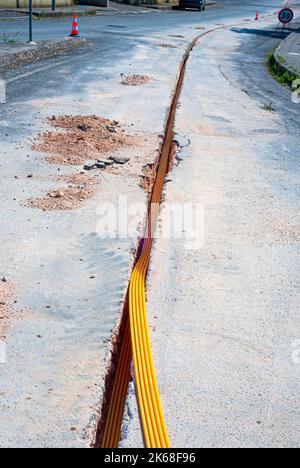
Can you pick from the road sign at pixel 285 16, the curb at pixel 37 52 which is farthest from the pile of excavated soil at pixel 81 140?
the road sign at pixel 285 16

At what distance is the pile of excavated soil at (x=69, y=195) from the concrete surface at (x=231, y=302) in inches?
39.6

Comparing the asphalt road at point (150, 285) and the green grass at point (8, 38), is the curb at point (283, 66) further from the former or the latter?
the green grass at point (8, 38)

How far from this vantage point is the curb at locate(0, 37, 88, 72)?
→ 1598 cm

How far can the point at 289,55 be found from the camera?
77.4ft

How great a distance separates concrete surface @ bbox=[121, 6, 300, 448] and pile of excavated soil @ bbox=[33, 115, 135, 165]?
112 centimetres

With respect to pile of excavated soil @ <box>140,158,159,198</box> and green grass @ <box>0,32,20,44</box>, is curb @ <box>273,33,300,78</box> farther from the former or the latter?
pile of excavated soil @ <box>140,158,159,198</box>

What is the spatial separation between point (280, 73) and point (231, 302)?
15.6 metres

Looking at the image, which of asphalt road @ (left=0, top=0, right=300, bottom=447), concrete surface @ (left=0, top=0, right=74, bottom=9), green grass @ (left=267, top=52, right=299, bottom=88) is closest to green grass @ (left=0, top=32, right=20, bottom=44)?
asphalt road @ (left=0, top=0, right=300, bottom=447)

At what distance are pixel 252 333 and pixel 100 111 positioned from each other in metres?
7.66

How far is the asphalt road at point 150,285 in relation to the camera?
12.9ft

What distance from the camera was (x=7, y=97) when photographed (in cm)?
1243

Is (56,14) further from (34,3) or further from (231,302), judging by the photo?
(231,302)

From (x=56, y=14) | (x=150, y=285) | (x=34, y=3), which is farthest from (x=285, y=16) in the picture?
(x=150, y=285)
